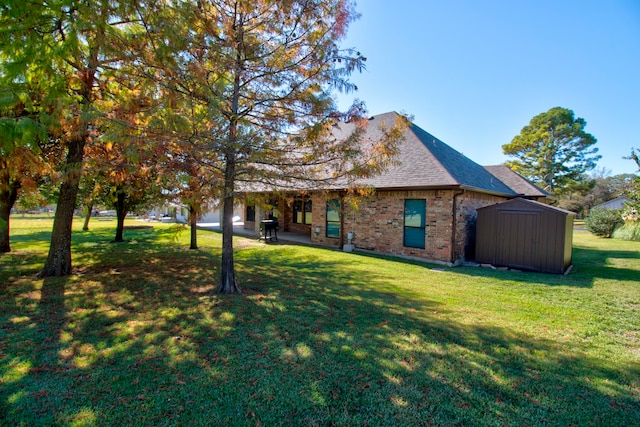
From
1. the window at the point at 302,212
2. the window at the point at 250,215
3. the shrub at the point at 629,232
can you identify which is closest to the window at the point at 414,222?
the window at the point at 302,212

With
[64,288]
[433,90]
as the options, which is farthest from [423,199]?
[64,288]

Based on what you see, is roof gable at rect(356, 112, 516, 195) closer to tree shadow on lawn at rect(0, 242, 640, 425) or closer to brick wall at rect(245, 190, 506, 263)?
brick wall at rect(245, 190, 506, 263)

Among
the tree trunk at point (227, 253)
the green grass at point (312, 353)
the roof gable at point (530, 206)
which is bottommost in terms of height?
the green grass at point (312, 353)

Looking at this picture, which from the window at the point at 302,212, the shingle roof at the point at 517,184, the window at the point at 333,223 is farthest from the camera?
the window at the point at 302,212

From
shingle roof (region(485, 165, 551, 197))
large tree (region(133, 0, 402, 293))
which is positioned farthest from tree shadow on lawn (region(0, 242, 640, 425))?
shingle roof (region(485, 165, 551, 197))

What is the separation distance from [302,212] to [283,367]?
13970mm

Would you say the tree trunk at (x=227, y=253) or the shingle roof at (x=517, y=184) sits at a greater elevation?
the shingle roof at (x=517, y=184)

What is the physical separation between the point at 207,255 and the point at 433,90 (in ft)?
38.7

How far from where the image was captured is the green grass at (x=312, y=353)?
2432mm

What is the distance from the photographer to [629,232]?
61.0ft

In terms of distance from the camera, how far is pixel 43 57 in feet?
15.7

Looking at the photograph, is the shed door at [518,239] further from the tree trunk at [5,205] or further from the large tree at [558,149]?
the large tree at [558,149]

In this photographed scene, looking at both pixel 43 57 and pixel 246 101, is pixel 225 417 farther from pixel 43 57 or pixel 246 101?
pixel 43 57

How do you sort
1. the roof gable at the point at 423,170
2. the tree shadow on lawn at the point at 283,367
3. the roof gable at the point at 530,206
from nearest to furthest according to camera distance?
the tree shadow on lawn at the point at 283,367, the roof gable at the point at 530,206, the roof gable at the point at 423,170
